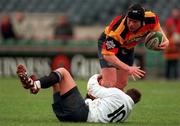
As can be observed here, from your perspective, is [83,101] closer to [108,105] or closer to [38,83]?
[108,105]

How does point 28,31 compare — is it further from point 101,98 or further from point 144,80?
point 101,98

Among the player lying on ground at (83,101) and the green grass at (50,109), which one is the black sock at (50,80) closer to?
the player lying on ground at (83,101)

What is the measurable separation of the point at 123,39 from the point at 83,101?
1442 mm

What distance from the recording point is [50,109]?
1291 cm

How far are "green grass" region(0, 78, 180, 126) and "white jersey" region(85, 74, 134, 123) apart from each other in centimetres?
21

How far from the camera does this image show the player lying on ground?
10.1 meters

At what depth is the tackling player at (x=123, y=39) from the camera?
10.6m

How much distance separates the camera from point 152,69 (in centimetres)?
2214

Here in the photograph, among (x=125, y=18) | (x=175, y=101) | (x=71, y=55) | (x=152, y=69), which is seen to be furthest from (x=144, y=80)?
(x=125, y=18)

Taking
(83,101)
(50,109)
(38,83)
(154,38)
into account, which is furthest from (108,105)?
(50,109)

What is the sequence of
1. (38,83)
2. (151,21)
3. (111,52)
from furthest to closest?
(151,21)
(111,52)
(38,83)

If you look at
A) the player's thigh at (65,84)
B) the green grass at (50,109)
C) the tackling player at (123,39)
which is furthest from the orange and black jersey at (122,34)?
the green grass at (50,109)

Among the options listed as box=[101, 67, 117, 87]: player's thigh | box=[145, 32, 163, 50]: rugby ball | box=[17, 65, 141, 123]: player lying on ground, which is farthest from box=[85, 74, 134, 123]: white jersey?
box=[145, 32, 163, 50]: rugby ball

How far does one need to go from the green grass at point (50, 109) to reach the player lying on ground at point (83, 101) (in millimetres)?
215
